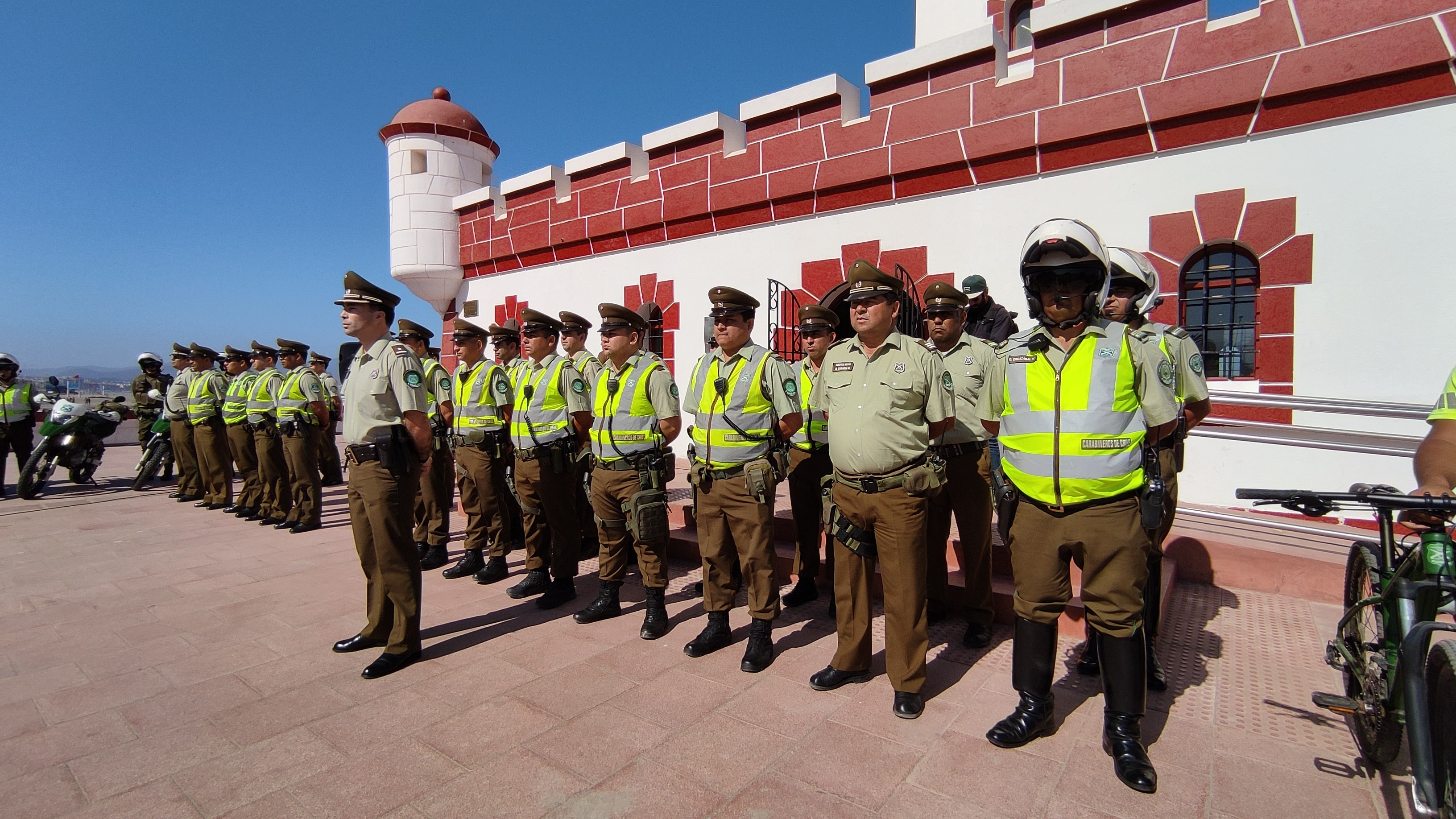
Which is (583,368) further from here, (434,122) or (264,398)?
(434,122)

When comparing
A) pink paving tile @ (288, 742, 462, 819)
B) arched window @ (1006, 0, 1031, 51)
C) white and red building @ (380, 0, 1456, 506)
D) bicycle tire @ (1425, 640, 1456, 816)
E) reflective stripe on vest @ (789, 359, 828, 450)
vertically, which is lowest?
pink paving tile @ (288, 742, 462, 819)

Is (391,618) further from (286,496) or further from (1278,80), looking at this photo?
(1278,80)

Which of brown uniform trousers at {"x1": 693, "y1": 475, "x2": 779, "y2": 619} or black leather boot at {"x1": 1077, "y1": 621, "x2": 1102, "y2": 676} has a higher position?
brown uniform trousers at {"x1": 693, "y1": 475, "x2": 779, "y2": 619}

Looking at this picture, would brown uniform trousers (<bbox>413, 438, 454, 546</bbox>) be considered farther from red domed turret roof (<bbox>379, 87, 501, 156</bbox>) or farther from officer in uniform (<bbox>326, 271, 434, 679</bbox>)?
red domed turret roof (<bbox>379, 87, 501, 156</bbox>)

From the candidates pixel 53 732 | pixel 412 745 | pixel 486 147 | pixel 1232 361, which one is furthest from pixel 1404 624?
pixel 486 147

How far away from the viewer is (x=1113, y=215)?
20.2ft

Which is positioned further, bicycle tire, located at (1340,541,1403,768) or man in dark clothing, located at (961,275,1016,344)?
man in dark clothing, located at (961,275,1016,344)

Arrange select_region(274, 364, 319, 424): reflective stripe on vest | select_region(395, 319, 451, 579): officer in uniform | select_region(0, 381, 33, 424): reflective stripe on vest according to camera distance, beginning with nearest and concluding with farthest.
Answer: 1. select_region(395, 319, 451, 579): officer in uniform
2. select_region(274, 364, 319, 424): reflective stripe on vest
3. select_region(0, 381, 33, 424): reflective stripe on vest

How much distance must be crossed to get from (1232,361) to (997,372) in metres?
4.40

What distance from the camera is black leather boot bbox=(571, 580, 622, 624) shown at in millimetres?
4477

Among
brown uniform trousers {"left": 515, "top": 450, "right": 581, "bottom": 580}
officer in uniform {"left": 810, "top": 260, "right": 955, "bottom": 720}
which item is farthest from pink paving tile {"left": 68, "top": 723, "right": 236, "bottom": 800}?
officer in uniform {"left": 810, "top": 260, "right": 955, "bottom": 720}

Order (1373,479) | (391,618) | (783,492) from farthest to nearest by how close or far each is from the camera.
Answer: (783,492), (1373,479), (391,618)

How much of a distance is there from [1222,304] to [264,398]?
10.1 metres

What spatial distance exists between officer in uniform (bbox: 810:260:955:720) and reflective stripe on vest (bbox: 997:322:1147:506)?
561 millimetres
